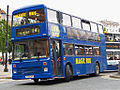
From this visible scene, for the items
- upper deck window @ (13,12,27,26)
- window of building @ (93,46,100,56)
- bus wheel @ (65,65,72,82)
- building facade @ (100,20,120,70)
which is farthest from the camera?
building facade @ (100,20,120,70)

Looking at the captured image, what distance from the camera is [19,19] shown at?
52.5 ft

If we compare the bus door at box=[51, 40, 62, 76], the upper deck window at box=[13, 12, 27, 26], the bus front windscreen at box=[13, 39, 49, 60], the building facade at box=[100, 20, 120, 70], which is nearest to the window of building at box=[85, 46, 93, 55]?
the bus door at box=[51, 40, 62, 76]

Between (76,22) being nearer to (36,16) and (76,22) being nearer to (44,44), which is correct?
(36,16)

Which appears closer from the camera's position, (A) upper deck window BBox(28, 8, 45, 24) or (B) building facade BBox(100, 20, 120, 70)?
(A) upper deck window BBox(28, 8, 45, 24)

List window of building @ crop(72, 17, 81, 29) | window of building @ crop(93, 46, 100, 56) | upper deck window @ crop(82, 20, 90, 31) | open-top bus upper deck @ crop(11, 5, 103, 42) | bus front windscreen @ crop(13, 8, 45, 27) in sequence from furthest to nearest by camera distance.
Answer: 1. window of building @ crop(93, 46, 100, 56)
2. upper deck window @ crop(82, 20, 90, 31)
3. window of building @ crop(72, 17, 81, 29)
4. bus front windscreen @ crop(13, 8, 45, 27)
5. open-top bus upper deck @ crop(11, 5, 103, 42)

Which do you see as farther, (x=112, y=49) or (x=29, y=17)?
(x=112, y=49)

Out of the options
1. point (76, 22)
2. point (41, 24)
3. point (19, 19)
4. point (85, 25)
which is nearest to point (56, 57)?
point (41, 24)

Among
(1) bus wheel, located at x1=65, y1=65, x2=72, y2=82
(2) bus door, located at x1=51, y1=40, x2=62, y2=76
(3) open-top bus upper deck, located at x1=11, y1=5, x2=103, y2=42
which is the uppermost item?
(3) open-top bus upper deck, located at x1=11, y1=5, x2=103, y2=42

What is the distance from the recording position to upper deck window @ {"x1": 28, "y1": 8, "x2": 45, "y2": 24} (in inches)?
598

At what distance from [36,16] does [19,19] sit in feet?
4.17

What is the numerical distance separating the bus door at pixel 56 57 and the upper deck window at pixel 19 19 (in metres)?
1.98

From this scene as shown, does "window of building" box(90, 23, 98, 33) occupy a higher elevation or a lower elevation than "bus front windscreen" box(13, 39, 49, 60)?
higher

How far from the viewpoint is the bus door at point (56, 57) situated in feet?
50.8

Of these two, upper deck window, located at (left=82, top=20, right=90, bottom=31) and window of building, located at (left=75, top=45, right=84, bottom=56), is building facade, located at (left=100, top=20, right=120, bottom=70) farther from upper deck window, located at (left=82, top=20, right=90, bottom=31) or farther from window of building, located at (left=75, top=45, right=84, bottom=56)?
window of building, located at (left=75, top=45, right=84, bottom=56)
